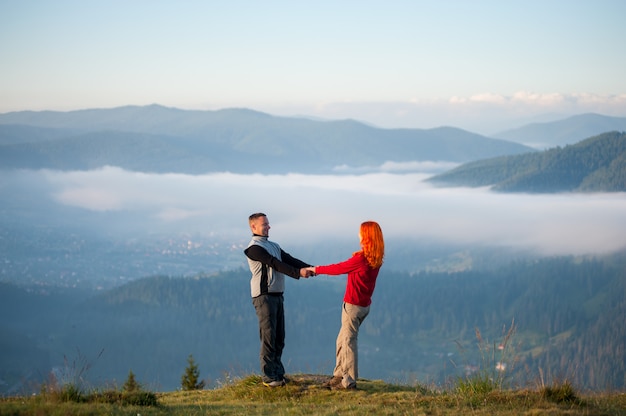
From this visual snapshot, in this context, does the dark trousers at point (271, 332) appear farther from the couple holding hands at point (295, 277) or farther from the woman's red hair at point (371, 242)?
the woman's red hair at point (371, 242)

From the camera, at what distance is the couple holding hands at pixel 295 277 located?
12.8m

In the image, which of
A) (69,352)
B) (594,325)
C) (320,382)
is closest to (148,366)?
(69,352)

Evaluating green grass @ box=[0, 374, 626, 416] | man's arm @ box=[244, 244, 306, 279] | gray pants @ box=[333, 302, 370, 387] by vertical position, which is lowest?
green grass @ box=[0, 374, 626, 416]

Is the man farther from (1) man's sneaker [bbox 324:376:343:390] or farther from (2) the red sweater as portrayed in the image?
(1) man's sneaker [bbox 324:376:343:390]

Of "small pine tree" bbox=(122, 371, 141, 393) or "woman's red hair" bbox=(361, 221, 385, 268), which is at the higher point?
"woman's red hair" bbox=(361, 221, 385, 268)

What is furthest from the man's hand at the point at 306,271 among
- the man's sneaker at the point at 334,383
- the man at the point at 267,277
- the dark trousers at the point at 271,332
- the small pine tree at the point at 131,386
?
the small pine tree at the point at 131,386

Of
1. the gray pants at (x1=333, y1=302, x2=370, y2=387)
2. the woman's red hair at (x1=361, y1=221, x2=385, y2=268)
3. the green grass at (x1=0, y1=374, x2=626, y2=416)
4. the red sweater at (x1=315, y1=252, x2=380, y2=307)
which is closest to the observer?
the green grass at (x1=0, y1=374, x2=626, y2=416)

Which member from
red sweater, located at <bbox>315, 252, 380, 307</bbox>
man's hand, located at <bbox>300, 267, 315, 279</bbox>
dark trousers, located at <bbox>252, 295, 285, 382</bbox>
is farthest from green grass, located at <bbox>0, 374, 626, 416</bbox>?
man's hand, located at <bbox>300, 267, 315, 279</bbox>

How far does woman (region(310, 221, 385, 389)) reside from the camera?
12.6m

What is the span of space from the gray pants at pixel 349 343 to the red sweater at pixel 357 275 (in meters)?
0.16

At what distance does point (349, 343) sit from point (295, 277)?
154 cm

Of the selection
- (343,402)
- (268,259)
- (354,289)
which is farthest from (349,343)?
(268,259)

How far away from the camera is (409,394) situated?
43.1 ft

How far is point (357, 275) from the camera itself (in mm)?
12953
